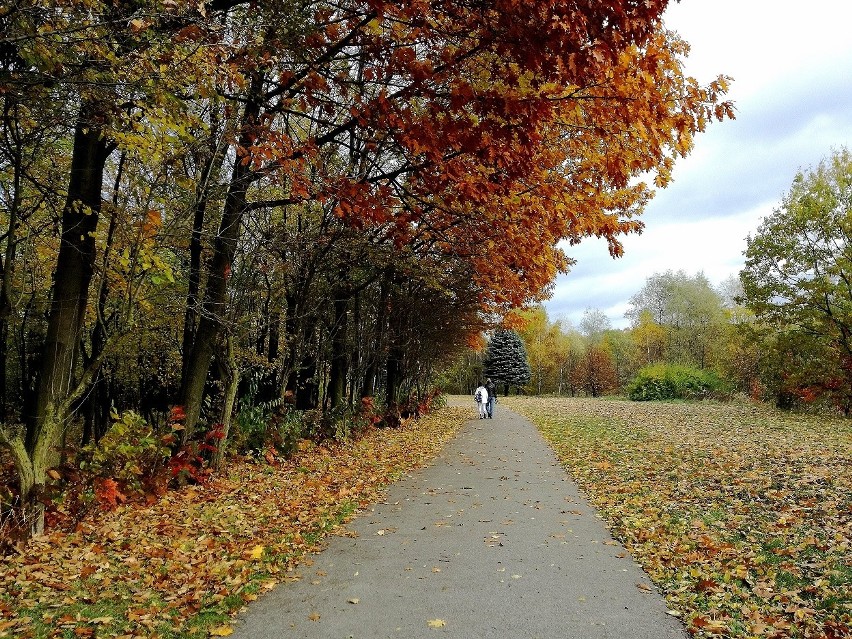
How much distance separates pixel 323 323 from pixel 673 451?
965cm

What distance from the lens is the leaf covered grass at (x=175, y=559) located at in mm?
4141

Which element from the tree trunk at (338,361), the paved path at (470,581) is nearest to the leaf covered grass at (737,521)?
the paved path at (470,581)

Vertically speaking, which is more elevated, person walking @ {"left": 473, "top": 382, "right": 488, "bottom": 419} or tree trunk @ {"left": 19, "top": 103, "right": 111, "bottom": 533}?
tree trunk @ {"left": 19, "top": 103, "right": 111, "bottom": 533}

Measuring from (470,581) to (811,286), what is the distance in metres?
20.9

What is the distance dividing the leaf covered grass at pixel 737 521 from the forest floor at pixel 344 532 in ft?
0.07

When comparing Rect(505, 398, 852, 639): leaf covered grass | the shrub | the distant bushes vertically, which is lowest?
Rect(505, 398, 852, 639): leaf covered grass

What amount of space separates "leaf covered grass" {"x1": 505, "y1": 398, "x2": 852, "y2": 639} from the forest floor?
0.07ft

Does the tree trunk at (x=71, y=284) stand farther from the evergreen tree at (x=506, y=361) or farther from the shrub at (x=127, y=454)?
the evergreen tree at (x=506, y=361)

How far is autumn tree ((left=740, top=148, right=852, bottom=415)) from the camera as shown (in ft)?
64.9

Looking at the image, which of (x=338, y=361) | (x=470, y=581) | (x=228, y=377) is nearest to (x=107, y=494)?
(x=228, y=377)

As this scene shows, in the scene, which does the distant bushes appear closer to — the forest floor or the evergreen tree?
the evergreen tree

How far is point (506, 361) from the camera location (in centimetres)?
6225

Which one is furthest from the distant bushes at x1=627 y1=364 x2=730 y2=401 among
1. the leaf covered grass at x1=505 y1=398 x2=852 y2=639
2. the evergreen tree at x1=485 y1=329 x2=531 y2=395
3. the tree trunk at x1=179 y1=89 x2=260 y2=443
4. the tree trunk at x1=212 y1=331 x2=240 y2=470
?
the tree trunk at x1=179 y1=89 x2=260 y2=443

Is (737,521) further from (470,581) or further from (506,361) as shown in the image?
(506,361)
